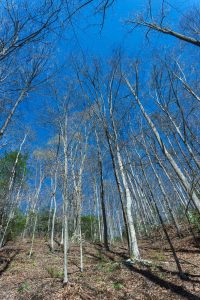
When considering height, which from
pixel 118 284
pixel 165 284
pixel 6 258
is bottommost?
pixel 165 284

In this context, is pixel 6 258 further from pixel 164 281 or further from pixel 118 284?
pixel 164 281

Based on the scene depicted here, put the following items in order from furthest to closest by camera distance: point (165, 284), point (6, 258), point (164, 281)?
point (6, 258), point (164, 281), point (165, 284)

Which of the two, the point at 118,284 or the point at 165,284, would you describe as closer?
the point at 165,284

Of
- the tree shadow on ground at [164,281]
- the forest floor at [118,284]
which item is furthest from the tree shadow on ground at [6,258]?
the tree shadow on ground at [164,281]

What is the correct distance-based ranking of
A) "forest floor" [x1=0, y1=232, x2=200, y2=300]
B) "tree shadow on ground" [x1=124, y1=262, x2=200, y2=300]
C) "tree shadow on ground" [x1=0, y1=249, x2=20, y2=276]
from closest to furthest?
"tree shadow on ground" [x1=124, y1=262, x2=200, y2=300], "forest floor" [x1=0, y1=232, x2=200, y2=300], "tree shadow on ground" [x1=0, y1=249, x2=20, y2=276]

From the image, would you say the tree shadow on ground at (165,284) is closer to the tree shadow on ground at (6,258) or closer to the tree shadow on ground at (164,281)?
the tree shadow on ground at (164,281)

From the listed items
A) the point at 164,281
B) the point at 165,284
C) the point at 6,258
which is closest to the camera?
the point at 165,284

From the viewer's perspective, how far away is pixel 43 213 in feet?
108

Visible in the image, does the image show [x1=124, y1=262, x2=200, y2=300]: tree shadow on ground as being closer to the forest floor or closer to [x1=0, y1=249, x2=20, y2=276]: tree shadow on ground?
the forest floor

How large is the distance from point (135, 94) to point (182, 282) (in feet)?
29.8

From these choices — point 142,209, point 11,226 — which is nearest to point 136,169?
point 142,209

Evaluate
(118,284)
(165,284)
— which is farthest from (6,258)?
(165,284)

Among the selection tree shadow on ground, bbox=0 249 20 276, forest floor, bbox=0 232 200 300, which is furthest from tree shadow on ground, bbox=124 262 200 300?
tree shadow on ground, bbox=0 249 20 276

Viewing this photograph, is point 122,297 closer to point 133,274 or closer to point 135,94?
point 133,274
